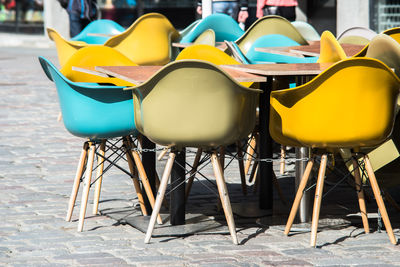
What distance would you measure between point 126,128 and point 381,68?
1.64 meters

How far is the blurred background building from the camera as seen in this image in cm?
1579

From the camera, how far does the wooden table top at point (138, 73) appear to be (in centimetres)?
524

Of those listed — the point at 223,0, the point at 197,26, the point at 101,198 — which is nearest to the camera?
the point at 101,198

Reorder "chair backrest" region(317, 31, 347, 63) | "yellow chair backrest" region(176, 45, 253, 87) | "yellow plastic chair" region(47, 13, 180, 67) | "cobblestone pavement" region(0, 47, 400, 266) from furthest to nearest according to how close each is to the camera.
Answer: "yellow plastic chair" region(47, 13, 180, 67)
"yellow chair backrest" region(176, 45, 253, 87)
"chair backrest" region(317, 31, 347, 63)
"cobblestone pavement" region(0, 47, 400, 266)

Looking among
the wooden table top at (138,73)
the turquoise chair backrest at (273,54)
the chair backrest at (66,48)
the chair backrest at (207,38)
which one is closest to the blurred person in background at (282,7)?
the chair backrest at (66,48)

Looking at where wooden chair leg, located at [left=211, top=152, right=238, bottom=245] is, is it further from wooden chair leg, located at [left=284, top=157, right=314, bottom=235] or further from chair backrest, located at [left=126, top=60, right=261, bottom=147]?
wooden chair leg, located at [left=284, top=157, right=314, bottom=235]

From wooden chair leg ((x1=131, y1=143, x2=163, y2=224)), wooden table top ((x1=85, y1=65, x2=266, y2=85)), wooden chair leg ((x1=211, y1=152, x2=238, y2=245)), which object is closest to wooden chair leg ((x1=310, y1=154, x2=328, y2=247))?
wooden chair leg ((x1=211, y1=152, x2=238, y2=245))

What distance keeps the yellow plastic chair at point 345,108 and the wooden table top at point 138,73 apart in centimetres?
23

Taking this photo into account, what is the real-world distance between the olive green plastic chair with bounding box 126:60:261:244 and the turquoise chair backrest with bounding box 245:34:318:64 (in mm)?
1545

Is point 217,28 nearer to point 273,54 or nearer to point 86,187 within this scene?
point 273,54

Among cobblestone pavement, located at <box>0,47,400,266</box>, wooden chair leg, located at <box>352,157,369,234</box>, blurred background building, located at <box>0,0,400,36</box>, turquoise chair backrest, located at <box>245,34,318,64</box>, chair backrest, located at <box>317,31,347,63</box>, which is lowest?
cobblestone pavement, located at <box>0,47,400,266</box>

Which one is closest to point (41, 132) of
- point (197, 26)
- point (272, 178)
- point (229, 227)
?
point (197, 26)

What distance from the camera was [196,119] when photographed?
5090mm

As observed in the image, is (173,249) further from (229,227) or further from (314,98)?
(314,98)
